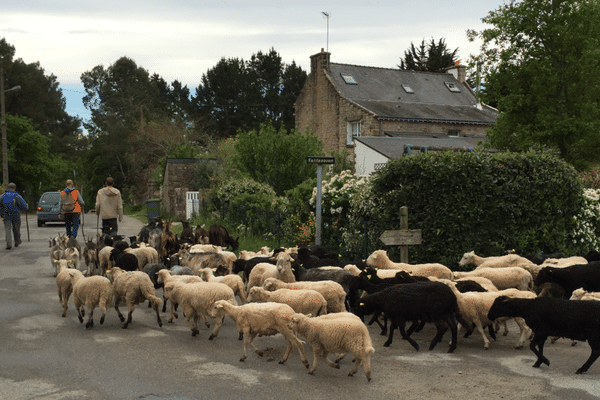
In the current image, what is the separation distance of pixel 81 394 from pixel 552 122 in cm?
1923

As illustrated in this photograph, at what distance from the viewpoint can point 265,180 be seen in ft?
81.0

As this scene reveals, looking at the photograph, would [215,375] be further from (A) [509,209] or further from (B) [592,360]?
(A) [509,209]

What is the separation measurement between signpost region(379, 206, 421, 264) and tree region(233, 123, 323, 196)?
11922mm

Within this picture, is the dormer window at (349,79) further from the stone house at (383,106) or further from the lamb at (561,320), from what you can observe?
the lamb at (561,320)

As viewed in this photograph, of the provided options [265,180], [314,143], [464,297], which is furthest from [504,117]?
[464,297]

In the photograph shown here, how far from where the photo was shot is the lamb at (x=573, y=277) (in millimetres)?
8961

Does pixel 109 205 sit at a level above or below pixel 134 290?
above

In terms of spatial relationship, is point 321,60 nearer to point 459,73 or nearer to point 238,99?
point 459,73

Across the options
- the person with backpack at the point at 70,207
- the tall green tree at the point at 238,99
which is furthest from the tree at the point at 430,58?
the person with backpack at the point at 70,207

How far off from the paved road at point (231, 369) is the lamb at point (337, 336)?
20 cm

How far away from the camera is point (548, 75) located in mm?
21359

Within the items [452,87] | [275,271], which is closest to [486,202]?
[275,271]

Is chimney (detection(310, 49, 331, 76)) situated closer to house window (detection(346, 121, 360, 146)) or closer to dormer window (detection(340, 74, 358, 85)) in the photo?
dormer window (detection(340, 74, 358, 85))

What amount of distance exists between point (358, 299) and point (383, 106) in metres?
31.8
